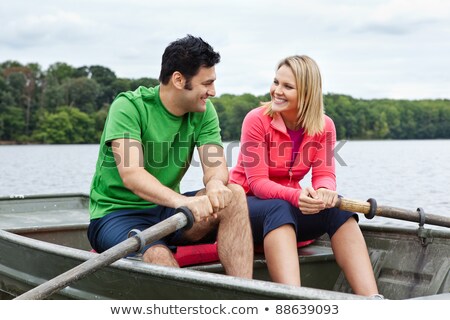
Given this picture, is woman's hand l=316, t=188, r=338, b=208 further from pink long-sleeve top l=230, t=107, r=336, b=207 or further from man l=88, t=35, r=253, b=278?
man l=88, t=35, r=253, b=278

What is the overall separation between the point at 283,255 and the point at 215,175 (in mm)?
713

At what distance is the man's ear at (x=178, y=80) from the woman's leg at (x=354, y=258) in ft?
4.26

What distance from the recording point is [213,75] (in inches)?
177

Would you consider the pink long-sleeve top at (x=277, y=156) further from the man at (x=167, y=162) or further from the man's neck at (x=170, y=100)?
the man's neck at (x=170, y=100)

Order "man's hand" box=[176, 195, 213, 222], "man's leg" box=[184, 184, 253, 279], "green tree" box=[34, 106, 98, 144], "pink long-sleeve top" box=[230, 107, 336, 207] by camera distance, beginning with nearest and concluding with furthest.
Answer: "man's hand" box=[176, 195, 213, 222], "man's leg" box=[184, 184, 253, 279], "pink long-sleeve top" box=[230, 107, 336, 207], "green tree" box=[34, 106, 98, 144]

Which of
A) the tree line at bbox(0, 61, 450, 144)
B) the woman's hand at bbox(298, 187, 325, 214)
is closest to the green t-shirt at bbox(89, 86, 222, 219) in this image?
the woman's hand at bbox(298, 187, 325, 214)

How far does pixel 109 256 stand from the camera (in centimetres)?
371

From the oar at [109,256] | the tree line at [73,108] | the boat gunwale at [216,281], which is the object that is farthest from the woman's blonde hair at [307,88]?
the tree line at [73,108]

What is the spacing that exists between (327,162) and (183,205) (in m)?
1.23

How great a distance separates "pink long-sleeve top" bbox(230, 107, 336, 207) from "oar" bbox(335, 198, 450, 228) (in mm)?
362

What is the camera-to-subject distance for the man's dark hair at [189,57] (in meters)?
4.40

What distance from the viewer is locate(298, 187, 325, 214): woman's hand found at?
4.22m
